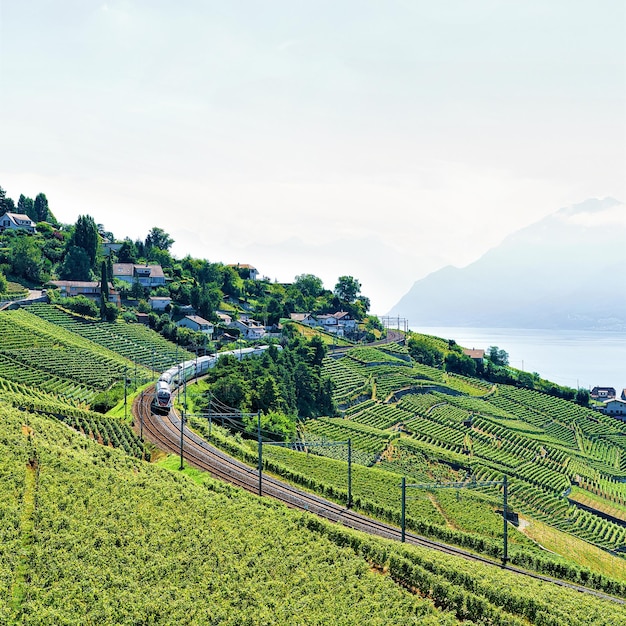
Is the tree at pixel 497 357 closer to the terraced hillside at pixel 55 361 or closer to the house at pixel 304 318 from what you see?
the house at pixel 304 318

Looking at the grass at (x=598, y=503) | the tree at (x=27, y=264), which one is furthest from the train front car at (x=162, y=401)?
the tree at (x=27, y=264)

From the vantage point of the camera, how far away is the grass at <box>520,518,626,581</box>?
40.8 metres

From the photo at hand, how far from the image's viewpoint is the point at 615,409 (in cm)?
11869

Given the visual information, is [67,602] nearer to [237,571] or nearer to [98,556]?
[98,556]

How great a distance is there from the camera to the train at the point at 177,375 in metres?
51.5

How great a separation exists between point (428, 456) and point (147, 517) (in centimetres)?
4423

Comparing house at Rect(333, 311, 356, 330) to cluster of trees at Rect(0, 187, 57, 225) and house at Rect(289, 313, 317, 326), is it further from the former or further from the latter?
cluster of trees at Rect(0, 187, 57, 225)

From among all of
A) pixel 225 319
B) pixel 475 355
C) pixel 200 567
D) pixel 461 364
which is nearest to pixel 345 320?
pixel 461 364

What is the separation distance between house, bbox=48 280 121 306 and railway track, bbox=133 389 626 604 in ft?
174

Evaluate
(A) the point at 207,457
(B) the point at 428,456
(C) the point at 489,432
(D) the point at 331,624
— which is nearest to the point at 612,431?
(C) the point at 489,432

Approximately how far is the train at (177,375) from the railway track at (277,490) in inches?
180

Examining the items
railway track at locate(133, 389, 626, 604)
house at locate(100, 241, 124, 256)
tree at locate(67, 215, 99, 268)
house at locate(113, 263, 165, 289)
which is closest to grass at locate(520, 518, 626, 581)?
railway track at locate(133, 389, 626, 604)

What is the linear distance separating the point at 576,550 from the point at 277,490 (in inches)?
1002

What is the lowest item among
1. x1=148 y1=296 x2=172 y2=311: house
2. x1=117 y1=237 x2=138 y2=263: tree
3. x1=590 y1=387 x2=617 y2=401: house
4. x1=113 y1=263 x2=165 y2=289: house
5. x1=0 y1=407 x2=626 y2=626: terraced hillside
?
x1=590 y1=387 x2=617 y2=401: house
